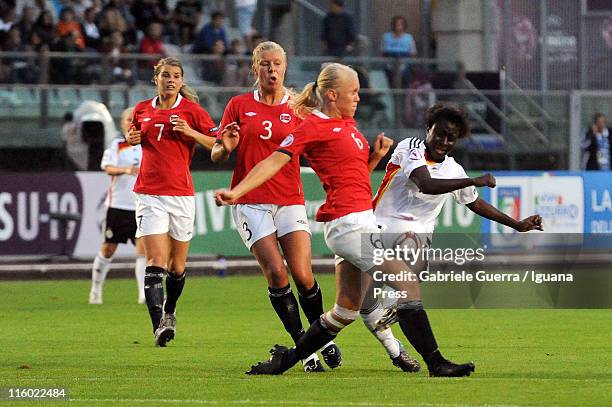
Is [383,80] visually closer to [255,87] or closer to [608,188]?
[608,188]

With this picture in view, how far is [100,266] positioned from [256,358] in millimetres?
6455

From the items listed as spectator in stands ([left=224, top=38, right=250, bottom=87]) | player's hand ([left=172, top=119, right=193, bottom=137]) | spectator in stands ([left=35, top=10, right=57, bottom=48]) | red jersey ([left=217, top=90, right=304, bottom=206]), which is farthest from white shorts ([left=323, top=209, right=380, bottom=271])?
spectator in stands ([left=35, top=10, right=57, bottom=48])

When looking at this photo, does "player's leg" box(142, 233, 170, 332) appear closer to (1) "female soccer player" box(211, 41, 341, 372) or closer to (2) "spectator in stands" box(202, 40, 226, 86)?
(1) "female soccer player" box(211, 41, 341, 372)

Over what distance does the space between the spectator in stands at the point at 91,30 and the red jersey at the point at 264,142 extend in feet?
48.8

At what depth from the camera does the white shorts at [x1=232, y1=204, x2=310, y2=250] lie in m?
10.9

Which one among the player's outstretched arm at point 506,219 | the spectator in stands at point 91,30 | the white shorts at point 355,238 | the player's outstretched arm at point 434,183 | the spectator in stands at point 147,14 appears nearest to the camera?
the white shorts at point 355,238

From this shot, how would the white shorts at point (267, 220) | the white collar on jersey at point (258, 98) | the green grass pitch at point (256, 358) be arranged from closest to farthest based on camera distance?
1. the green grass pitch at point (256, 358)
2. the white shorts at point (267, 220)
3. the white collar on jersey at point (258, 98)

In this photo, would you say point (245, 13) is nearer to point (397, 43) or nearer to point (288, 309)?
point (397, 43)

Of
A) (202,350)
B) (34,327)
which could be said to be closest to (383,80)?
(34,327)

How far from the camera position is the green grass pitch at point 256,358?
29.9 feet

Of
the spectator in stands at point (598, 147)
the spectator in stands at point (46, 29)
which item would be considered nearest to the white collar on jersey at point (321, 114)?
the spectator in stands at point (598, 147)

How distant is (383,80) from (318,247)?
4001 millimetres

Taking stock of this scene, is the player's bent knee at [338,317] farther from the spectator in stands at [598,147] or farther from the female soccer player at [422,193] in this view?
the spectator in stands at [598,147]

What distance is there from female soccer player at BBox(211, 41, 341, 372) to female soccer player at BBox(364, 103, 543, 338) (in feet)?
2.08
